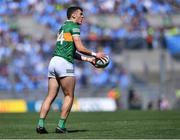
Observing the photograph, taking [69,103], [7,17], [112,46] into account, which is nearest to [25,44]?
[7,17]

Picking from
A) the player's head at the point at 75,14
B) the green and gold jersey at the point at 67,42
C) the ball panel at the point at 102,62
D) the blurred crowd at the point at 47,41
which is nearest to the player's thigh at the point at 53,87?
the green and gold jersey at the point at 67,42

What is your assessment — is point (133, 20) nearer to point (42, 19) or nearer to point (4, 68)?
point (42, 19)

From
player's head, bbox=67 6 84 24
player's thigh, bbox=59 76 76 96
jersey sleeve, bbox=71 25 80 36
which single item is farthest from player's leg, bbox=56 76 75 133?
player's head, bbox=67 6 84 24

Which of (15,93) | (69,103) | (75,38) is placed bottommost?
(15,93)

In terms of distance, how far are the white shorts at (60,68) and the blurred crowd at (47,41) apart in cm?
1579

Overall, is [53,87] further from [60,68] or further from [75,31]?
[75,31]

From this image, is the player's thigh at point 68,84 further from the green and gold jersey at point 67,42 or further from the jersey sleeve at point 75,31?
the jersey sleeve at point 75,31

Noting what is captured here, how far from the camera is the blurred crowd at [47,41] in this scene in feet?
89.8

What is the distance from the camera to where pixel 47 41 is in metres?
30.1

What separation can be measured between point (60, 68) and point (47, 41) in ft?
62.7

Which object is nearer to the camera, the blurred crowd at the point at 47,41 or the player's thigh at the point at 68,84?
the player's thigh at the point at 68,84

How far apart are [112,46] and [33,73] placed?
3796 millimetres

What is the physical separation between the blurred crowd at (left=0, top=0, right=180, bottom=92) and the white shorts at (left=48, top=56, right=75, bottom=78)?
51.8 feet

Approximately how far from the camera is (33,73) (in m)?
27.8
